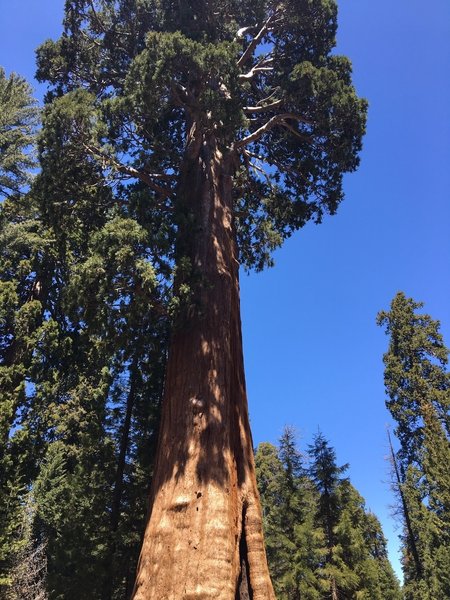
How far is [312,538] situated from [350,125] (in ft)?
56.9

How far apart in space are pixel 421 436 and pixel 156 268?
20.5 meters

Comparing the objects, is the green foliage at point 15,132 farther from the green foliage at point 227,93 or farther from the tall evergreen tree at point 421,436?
the tall evergreen tree at point 421,436

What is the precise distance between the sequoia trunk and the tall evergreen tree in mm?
13797

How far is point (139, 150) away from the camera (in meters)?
9.87

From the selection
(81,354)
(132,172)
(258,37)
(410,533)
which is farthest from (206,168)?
(410,533)

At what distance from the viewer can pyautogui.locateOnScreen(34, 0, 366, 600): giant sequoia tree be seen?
5.49m

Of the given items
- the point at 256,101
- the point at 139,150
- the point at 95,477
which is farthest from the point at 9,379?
the point at 256,101

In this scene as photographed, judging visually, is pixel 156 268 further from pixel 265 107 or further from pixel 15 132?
pixel 15 132

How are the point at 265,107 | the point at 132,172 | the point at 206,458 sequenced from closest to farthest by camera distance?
the point at 206,458 < the point at 132,172 < the point at 265,107

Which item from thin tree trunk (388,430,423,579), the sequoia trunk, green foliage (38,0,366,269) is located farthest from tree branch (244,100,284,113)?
thin tree trunk (388,430,423,579)

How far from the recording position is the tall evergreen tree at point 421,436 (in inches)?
682

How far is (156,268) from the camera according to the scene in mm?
7355

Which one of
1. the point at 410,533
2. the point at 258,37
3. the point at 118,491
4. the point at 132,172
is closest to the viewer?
the point at 132,172

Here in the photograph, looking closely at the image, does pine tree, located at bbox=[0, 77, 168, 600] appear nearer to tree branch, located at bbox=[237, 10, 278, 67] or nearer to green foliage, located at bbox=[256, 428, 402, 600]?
tree branch, located at bbox=[237, 10, 278, 67]
